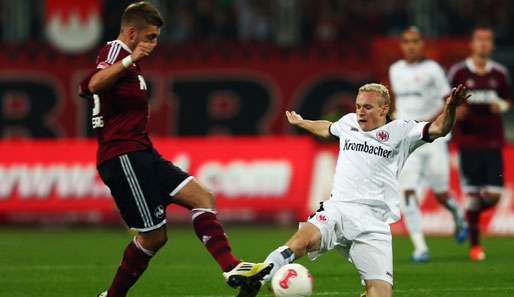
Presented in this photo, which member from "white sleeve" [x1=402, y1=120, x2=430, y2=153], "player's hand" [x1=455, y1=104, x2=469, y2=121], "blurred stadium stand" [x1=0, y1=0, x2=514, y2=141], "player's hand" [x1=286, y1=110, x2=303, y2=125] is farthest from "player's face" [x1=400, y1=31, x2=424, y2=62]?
"blurred stadium stand" [x1=0, y1=0, x2=514, y2=141]

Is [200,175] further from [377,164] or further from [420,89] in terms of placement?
[377,164]

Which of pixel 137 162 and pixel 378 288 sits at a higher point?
pixel 137 162

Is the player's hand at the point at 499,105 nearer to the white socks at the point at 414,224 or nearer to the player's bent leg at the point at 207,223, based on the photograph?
the white socks at the point at 414,224

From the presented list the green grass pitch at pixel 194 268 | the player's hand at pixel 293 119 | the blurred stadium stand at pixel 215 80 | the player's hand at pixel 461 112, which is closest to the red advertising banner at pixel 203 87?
the blurred stadium stand at pixel 215 80

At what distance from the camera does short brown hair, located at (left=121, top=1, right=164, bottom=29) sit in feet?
25.9

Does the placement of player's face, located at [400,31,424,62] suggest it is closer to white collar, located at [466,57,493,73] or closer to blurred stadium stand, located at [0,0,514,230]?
white collar, located at [466,57,493,73]

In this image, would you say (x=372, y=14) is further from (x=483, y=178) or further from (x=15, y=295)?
(x=15, y=295)

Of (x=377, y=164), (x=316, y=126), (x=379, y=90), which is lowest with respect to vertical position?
(x=377, y=164)

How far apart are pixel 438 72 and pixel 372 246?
550 cm

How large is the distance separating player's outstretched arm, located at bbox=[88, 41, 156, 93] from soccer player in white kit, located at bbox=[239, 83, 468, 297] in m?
1.53

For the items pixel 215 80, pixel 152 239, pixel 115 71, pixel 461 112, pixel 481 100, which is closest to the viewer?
pixel 115 71

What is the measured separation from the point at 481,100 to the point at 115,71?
21.1 ft

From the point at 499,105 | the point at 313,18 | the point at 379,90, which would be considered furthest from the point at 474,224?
the point at 313,18

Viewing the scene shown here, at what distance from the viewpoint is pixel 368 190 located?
8.00m
